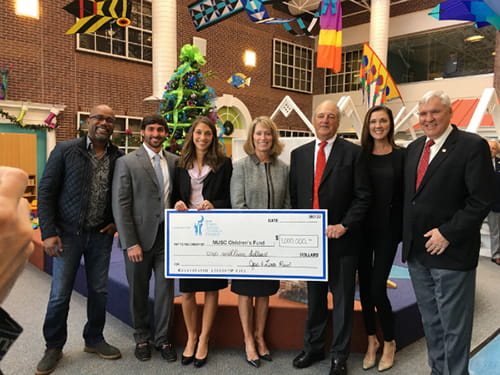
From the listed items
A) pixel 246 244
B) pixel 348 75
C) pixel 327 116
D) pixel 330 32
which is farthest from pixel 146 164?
pixel 348 75

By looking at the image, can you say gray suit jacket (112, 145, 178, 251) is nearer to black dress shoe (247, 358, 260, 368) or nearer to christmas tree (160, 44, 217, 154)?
black dress shoe (247, 358, 260, 368)

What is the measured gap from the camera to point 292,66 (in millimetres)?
14508

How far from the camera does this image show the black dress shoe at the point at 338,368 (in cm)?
248

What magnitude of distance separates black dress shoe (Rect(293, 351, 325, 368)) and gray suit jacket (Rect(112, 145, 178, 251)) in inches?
52.9

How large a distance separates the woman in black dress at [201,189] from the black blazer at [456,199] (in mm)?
1325

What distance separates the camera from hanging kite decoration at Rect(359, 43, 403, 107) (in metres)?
8.55

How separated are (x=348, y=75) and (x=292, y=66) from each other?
2352mm

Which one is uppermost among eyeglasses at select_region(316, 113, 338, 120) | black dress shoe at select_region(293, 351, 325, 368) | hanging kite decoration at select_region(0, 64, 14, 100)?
hanging kite decoration at select_region(0, 64, 14, 100)

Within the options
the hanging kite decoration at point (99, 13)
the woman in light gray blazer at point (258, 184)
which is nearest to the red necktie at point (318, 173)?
the woman in light gray blazer at point (258, 184)

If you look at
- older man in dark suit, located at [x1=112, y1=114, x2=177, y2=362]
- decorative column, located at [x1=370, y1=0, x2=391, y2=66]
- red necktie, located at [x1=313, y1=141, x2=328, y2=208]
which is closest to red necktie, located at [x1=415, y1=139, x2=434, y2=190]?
red necktie, located at [x1=313, y1=141, x2=328, y2=208]

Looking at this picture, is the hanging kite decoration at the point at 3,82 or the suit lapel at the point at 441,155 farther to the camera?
the hanging kite decoration at the point at 3,82

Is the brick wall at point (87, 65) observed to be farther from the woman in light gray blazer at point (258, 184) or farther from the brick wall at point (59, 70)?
the woman in light gray blazer at point (258, 184)

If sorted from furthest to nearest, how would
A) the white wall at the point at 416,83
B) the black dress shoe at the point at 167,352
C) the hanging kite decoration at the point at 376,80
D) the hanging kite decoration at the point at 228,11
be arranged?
the white wall at the point at 416,83
the hanging kite decoration at the point at 376,80
the hanging kite decoration at the point at 228,11
the black dress shoe at the point at 167,352

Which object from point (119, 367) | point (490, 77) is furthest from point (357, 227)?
point (490, 77)
